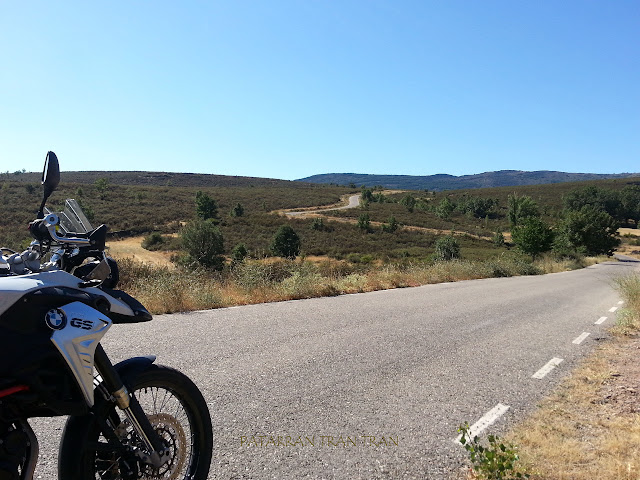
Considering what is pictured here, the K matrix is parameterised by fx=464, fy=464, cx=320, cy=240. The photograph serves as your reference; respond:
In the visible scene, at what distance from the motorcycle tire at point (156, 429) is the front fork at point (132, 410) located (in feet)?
0.12

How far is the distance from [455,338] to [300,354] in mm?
2534

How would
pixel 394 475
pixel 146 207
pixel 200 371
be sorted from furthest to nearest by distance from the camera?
1. pixel 146 207
2. pixel 200 371
3. pixel 394 475

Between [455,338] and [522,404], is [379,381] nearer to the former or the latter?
[522,404]

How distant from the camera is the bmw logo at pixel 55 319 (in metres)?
1.89

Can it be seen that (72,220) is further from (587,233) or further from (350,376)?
(587,233)

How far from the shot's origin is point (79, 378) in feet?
6.38

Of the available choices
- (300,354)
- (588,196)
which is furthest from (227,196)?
(300,354)

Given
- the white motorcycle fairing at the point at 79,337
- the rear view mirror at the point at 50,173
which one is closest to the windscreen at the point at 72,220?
the rear view mirror at the point at 50,173

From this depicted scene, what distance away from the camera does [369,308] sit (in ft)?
29.0

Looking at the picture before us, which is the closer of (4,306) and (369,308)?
(4,306)

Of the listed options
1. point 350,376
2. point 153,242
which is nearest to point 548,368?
point 350,376

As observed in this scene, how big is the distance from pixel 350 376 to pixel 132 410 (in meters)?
2.82

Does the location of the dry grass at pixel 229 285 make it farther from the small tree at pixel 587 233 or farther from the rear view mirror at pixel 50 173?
the small tree at pixel 587 233

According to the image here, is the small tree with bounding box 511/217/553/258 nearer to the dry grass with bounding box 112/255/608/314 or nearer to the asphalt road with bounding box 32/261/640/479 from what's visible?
the dry grass with bounding box 112/255/608/314
